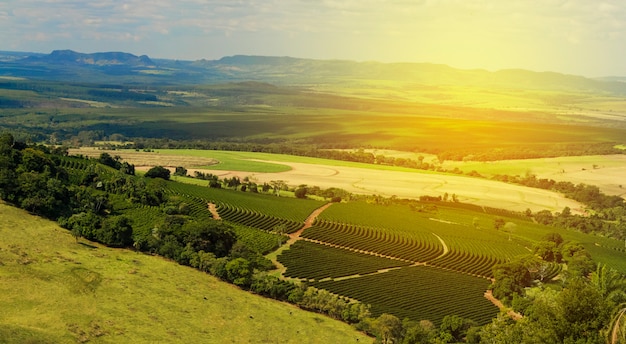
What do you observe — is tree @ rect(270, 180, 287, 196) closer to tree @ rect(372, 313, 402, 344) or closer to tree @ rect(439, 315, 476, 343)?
tree @ rect(439, 315, 476, 343)

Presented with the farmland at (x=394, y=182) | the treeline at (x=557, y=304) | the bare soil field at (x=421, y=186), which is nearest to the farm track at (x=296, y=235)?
the bare soil field at (x=421, y=186)

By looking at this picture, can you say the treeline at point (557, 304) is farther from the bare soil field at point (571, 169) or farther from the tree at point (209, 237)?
the bare soil field at point (571, 169)

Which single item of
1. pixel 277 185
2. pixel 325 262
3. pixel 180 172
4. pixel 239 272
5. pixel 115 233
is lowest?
pixel 325 262

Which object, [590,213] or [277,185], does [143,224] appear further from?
[590,213]

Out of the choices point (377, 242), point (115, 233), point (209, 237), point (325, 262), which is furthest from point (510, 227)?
point (115, 233)

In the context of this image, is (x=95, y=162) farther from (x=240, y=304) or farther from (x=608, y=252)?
→ (x=608, y=252)
